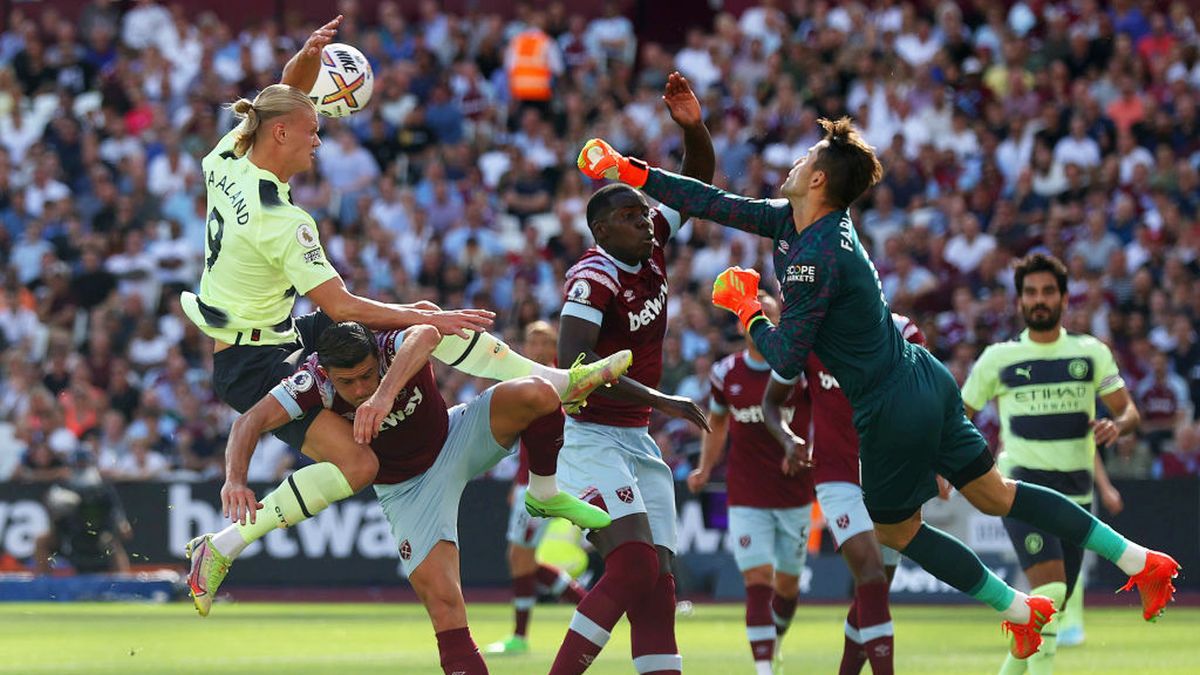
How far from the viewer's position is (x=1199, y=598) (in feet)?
65.0

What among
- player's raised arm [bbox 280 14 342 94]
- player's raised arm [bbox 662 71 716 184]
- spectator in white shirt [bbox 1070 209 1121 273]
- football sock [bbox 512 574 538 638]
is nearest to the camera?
player's raised arm [bbox 662 71 716 184]

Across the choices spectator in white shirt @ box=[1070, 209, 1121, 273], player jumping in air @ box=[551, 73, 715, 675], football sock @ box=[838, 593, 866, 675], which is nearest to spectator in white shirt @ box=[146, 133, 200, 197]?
spectator in white shirt @ box=[1070, 209, 1121, 273]

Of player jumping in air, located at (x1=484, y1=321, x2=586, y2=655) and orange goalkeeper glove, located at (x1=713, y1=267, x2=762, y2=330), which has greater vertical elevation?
orange goalkeeper glove, located at (x1=713, y1=267, x2=762, y2=330)

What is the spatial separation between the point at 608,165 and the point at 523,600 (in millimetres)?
6641

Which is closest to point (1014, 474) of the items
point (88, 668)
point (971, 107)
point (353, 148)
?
point (88, 668)

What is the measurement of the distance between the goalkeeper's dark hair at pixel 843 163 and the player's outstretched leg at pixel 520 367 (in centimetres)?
130

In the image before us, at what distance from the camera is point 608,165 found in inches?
360

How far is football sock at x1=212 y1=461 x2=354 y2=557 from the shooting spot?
909 cm

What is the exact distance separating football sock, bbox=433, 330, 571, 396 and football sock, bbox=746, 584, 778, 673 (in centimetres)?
292

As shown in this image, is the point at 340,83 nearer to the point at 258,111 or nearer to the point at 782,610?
the point at 258,111

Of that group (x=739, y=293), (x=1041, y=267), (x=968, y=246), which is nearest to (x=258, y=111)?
(x=739, y=293)

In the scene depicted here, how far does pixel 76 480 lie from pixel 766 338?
50.0 feet

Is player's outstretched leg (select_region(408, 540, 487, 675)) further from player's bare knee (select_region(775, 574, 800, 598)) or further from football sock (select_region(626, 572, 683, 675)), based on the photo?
player's bare knee (select_region(775, 574, 800, 598))

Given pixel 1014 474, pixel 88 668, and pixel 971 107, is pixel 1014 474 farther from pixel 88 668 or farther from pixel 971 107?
pixel 971 107
